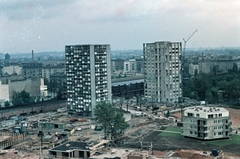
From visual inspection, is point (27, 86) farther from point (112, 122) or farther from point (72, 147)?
point (72, 147)

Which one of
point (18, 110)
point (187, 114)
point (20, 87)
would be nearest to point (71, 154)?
point (187, 114)

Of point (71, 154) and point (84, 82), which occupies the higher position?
point (84, 82)

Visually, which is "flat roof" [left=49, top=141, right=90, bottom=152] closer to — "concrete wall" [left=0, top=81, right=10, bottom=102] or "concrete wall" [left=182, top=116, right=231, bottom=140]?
"concrete wall" [left=182, top=116, right=231, bottom=140]

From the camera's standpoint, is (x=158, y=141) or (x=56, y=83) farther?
(x=56, y=83)

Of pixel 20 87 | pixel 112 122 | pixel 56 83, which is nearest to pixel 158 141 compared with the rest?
pixel 112 122

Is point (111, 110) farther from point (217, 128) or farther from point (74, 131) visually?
point (217, 128)

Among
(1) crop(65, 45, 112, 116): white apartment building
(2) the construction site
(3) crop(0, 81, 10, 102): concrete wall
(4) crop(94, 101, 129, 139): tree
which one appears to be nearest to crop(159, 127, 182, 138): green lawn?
(2) the construction site
